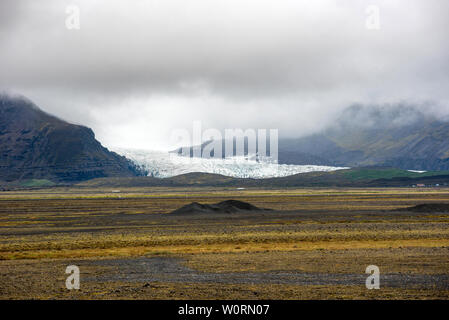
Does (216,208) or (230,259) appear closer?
(230,259)

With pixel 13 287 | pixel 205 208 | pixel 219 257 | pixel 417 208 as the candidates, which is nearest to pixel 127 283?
pixel 13 287

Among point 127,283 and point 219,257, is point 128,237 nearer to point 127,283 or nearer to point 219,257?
point 219,257

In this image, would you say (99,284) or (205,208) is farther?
(205,208)

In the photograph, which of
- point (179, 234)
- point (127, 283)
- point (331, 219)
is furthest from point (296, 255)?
point (331, 219)

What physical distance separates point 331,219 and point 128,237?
29.0 meters

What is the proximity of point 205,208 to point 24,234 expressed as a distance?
108ft

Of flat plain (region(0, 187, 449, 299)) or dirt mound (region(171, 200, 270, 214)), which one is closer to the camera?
flat plain (region(0, 187, 449, 299))

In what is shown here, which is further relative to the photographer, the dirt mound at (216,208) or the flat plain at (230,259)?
the dirt mound at (216,208)

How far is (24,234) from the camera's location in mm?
50375

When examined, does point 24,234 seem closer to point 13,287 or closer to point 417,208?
point 13,287

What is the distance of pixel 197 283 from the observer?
75.8 feet

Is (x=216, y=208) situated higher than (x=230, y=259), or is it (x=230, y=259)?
(x=230, y=259)
